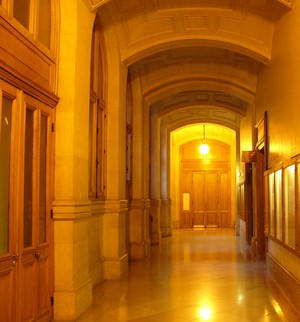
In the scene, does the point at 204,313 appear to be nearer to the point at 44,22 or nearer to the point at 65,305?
the point at 65,305

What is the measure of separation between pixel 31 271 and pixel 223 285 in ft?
13.0

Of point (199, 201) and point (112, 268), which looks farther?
point (199, 201)

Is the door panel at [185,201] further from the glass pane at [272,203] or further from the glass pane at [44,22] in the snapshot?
the glass pane at [44,22]

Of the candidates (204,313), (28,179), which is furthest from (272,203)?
(28,179)

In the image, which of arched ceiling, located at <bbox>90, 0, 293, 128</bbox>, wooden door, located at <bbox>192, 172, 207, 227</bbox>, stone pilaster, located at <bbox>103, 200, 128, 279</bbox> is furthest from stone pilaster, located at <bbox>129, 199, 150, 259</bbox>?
wooden door, located at <bbox>192, 172, 207, 227</bbox>

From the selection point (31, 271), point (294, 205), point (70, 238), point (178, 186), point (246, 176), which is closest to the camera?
point (31, 271)

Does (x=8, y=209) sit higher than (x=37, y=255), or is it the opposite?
(x=8, y=209)

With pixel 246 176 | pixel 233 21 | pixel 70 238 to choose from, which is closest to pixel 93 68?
pixel 233 21

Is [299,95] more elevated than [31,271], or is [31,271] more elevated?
[299,95]

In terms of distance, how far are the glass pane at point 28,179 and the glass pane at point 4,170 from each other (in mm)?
450

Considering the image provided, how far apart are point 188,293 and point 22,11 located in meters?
4.78

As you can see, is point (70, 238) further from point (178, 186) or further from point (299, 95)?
point (178, 186)

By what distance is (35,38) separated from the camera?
530 centimetres

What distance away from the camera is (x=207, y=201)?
23.9m
